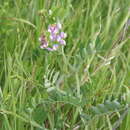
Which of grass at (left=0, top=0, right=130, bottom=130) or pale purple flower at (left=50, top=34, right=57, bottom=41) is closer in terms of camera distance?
grass at (left=0, top=0, right=130, bottom=130)

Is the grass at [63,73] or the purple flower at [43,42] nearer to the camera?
the grass at [63,73]

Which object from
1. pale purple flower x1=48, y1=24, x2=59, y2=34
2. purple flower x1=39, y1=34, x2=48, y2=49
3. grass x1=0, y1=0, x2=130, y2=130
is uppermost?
pale purple flower x1=48, y1=24, x2=59, y2=34

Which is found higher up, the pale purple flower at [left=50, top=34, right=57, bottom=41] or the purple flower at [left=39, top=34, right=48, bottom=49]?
the pale purple flower at [left=50, top=34, right=57, bottom=41]

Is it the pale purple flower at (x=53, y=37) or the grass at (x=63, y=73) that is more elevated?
the pale purple flower at (x=53, y=37)

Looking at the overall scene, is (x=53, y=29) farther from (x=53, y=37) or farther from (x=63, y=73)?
(x=63, y=73)

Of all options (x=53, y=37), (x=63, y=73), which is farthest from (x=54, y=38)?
(x=63, y=73)

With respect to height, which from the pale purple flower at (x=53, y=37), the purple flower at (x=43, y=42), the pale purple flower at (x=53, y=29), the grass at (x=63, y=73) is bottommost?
the grass at (x=63, y=73)

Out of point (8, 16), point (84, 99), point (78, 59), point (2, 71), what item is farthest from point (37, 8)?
point (84, 99)

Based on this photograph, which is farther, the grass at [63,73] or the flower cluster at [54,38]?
the flower cluster at [54,38]

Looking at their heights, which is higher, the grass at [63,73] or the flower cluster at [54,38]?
the flower cluster at [54,38]
